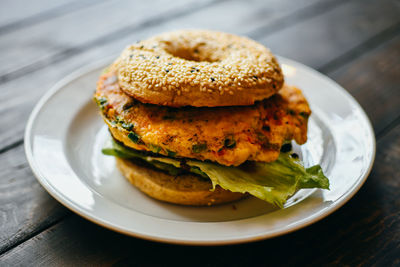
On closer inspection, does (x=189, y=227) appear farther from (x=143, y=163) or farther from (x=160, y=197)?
(x=143, y=163)

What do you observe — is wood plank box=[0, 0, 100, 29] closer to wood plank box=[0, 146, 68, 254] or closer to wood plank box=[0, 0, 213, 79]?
wood plank box=[0, 0, 213, 79]

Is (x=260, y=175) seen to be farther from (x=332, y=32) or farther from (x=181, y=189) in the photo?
(x=332, y=32)

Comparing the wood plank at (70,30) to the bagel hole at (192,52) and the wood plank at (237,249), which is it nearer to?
the bagel hole at (192,52)

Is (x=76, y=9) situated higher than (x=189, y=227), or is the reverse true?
(x=76, y=9)

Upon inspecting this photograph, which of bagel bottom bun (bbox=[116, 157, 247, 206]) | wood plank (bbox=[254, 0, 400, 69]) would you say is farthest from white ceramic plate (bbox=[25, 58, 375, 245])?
wood plank (bbox=[254, 0, 400, 69])

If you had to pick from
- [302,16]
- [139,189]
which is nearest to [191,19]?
[302,16]

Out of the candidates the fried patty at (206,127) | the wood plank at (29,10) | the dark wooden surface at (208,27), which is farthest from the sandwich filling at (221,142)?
the wood plank at (29,10)

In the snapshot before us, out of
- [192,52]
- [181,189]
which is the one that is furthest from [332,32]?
[181,189]
